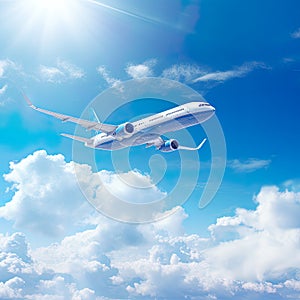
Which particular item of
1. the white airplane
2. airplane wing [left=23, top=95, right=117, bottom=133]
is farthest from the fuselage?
airplane wing [left=23, top=95, right=117, bottom=133]

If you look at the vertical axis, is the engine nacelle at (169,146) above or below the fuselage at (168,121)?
above

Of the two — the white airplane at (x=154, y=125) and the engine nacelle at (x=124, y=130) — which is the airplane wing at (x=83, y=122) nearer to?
the white airplane at (x=154, y=125)

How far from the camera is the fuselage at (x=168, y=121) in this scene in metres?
112

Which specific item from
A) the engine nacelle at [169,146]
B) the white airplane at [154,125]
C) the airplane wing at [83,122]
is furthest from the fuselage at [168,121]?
the engine nacelle at [169,146]

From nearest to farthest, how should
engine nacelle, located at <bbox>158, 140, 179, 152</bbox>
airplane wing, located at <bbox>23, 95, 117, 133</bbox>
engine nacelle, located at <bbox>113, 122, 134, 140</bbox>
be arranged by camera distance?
airplane wing, located at <bbox>23, 95, 117, 133</bbox>, engine nacelle, located at <bbox>113, 122, 134, 140</bbox>, engine nacelle, located at <bbox>158, 140, 179, 152</bbox>

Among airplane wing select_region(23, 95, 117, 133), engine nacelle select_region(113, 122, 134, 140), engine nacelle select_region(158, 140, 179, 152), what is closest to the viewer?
airplane wing select_region(23, 95, 117, 133)

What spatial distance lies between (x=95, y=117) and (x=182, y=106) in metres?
61.4

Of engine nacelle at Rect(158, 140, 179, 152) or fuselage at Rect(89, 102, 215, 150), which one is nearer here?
fuselage at Rect(89, 102, 215, 150)

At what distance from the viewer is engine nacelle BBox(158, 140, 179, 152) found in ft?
431

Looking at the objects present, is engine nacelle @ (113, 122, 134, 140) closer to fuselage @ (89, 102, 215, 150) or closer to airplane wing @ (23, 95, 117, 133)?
fuselage @ (89, 102, 215, 150)

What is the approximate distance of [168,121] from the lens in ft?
374

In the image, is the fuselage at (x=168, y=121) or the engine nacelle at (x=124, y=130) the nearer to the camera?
the fuselage at (x=168, y=121)

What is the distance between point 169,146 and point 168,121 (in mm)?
18884

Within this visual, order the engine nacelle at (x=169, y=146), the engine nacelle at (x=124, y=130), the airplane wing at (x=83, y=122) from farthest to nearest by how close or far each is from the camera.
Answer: the engine nacelle at (x=169, y=146)
the engine nacelle at (x=124, y=130)
the airplane wing at (x=83, y=122)
